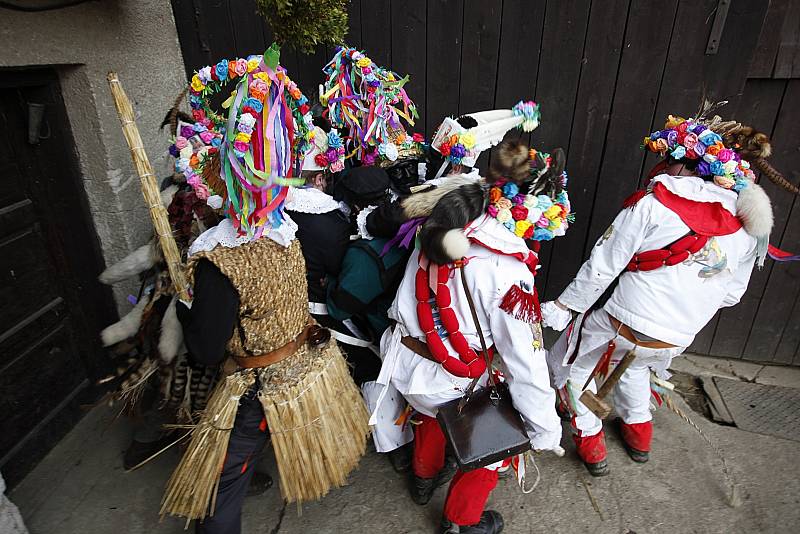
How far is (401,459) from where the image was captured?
8.96 ft

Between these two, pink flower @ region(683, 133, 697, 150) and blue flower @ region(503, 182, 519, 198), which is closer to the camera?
blue flower @ region(503, 182, 519, 198)

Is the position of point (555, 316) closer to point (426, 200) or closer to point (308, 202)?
point (426, 200)

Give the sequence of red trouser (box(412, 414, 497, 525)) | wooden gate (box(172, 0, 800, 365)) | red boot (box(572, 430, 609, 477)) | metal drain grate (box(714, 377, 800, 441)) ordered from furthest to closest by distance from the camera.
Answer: metal drain grate (box(714, 377, 800, 441))
wooden gate (box(172, 0, 800, 365))
red boot (box(572, 430, 609, 477))
red trouser (box(412, 414, 497, 525))

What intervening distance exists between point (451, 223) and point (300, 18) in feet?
3.60

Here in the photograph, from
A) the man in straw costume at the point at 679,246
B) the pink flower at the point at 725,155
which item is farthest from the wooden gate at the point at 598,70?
the pink flower at the point at 725,155

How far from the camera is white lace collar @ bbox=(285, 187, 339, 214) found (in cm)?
215

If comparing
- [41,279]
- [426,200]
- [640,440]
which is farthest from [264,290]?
[640,440]

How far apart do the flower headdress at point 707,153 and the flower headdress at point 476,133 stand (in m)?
0.71

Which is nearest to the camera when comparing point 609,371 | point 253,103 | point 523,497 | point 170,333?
point 253,103

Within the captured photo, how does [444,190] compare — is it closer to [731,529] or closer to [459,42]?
[459,42]

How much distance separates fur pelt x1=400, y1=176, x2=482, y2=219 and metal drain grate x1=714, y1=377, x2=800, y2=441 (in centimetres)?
263

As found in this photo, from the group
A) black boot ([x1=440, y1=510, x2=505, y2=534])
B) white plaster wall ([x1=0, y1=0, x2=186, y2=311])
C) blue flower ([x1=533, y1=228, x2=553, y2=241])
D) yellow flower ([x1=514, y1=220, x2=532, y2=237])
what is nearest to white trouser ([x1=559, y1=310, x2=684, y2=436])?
black boot ([x1=440, y1=510, x2=505, y2=534])

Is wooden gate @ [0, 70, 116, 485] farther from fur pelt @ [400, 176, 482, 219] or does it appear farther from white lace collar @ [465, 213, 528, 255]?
white lace collar @ [465, 213, 528, 255]

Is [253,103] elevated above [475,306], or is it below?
above
